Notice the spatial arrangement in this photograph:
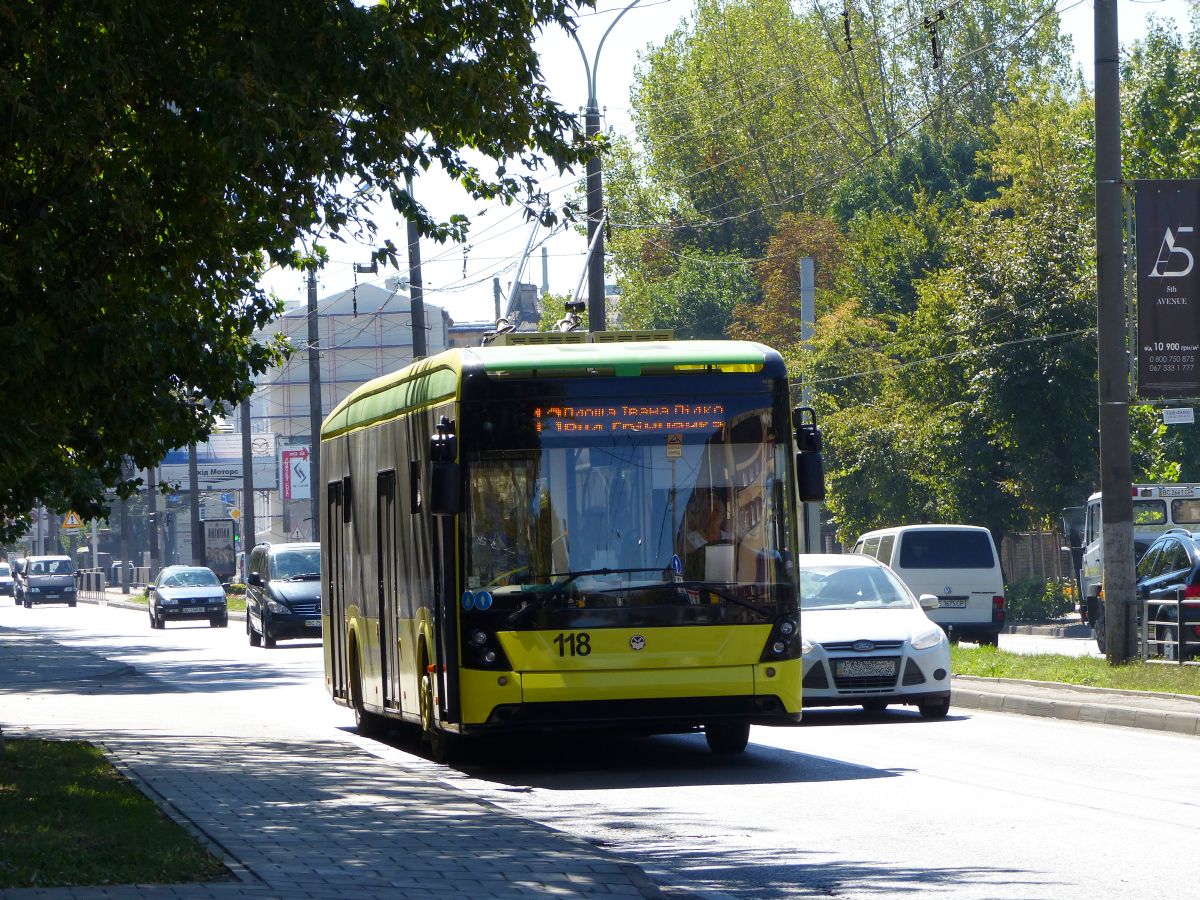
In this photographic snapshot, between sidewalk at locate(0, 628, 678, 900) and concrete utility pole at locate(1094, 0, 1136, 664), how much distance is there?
354 inches

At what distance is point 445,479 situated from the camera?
13.7 meters

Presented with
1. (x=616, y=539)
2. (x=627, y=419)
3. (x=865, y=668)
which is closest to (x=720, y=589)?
(x=616, y=539)

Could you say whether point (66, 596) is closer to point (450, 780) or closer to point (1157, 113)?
point (1157, 113)

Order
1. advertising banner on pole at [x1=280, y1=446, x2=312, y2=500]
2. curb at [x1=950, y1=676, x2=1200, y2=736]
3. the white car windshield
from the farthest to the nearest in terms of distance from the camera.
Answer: advertising banner on pole at [x1=280, y1=446, x2=312, y2=500] → the white car windshield → curb at [x1=950, y1=676, x2=1200, y2=736]

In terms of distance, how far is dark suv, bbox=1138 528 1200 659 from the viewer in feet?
71.3

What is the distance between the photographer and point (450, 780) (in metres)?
14.5

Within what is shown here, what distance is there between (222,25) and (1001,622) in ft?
73.2

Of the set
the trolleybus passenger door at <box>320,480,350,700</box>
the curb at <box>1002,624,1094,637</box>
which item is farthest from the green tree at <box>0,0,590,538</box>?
the curb at <box>1002,624,1094,637</box>

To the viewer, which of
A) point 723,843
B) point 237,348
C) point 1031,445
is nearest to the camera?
point 723,843

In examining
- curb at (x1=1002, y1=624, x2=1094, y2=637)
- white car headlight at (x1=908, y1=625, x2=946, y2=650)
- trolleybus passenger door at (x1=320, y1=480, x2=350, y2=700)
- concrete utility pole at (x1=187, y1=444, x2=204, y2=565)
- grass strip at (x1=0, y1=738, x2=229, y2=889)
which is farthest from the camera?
concrete utility pole at (x1=187, y1=444, x2=204, y2=565)

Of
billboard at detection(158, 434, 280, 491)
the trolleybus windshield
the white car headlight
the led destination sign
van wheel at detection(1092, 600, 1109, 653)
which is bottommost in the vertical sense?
van wheel at detection(1092, 600, 1109, 653)

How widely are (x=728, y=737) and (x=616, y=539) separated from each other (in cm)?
265

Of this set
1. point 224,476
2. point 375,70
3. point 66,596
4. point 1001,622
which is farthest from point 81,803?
point 224,476

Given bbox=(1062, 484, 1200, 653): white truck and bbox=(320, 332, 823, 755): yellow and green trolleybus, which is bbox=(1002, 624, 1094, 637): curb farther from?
bbox=(320, 332, 823, 755): yellow and green trolleybus
